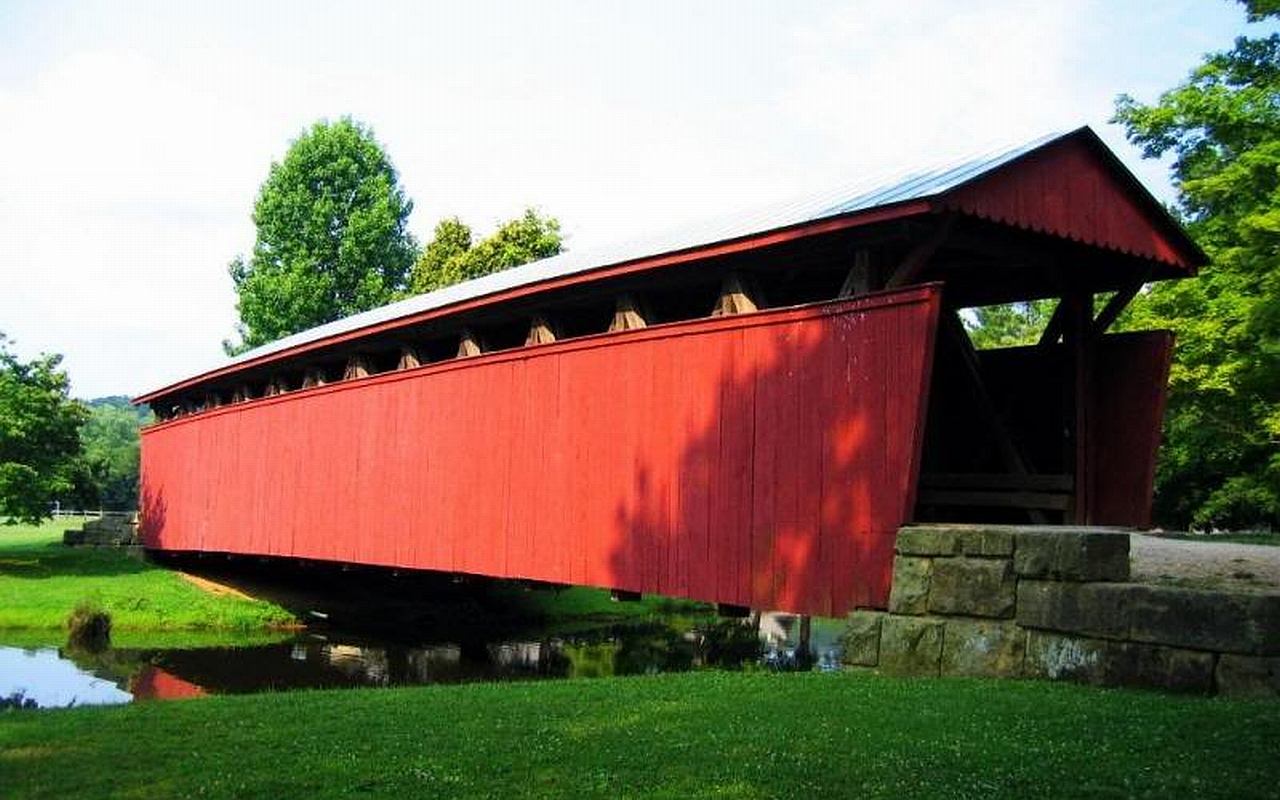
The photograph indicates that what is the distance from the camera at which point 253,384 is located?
69.4 feet

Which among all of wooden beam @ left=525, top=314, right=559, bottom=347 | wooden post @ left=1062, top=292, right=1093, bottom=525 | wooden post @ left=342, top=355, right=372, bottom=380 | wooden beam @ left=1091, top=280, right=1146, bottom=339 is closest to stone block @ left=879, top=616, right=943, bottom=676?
wooden post @ left=1062, top=292, right=1093, bottom=525

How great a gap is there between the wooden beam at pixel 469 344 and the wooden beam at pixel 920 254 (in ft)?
21.6

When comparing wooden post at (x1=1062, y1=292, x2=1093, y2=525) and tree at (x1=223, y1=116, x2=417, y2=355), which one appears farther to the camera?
tree at (x1=223, y1=116, x2=417, y2=355)

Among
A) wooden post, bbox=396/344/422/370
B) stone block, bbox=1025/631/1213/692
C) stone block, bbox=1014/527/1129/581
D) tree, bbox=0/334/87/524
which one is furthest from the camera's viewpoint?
tree, bbox=0/334/87/524

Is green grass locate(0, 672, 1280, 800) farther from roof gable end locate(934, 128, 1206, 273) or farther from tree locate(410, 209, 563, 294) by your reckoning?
tree locate(410, 209, 563, 294)

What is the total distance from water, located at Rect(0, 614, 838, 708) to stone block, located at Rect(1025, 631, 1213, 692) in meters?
9.93

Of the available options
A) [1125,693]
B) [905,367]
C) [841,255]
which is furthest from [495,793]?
[841,255]

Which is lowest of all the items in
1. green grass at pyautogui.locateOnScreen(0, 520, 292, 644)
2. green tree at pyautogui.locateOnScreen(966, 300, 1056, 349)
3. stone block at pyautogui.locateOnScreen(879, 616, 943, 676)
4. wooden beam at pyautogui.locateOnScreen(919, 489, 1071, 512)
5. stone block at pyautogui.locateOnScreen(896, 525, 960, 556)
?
green grass at pyautogui.locateOnScreen(0, 520, 292, 644)

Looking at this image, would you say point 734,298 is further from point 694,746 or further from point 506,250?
point 506,250

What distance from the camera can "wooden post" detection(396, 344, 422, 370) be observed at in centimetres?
1490

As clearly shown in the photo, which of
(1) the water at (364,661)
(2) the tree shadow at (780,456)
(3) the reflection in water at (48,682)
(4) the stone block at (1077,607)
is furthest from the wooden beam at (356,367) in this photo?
(4) the stone block at (1077,607)

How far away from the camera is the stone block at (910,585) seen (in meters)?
7.74

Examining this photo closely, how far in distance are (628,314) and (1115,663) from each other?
5.83m

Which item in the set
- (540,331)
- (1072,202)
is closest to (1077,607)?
(1072,202)
